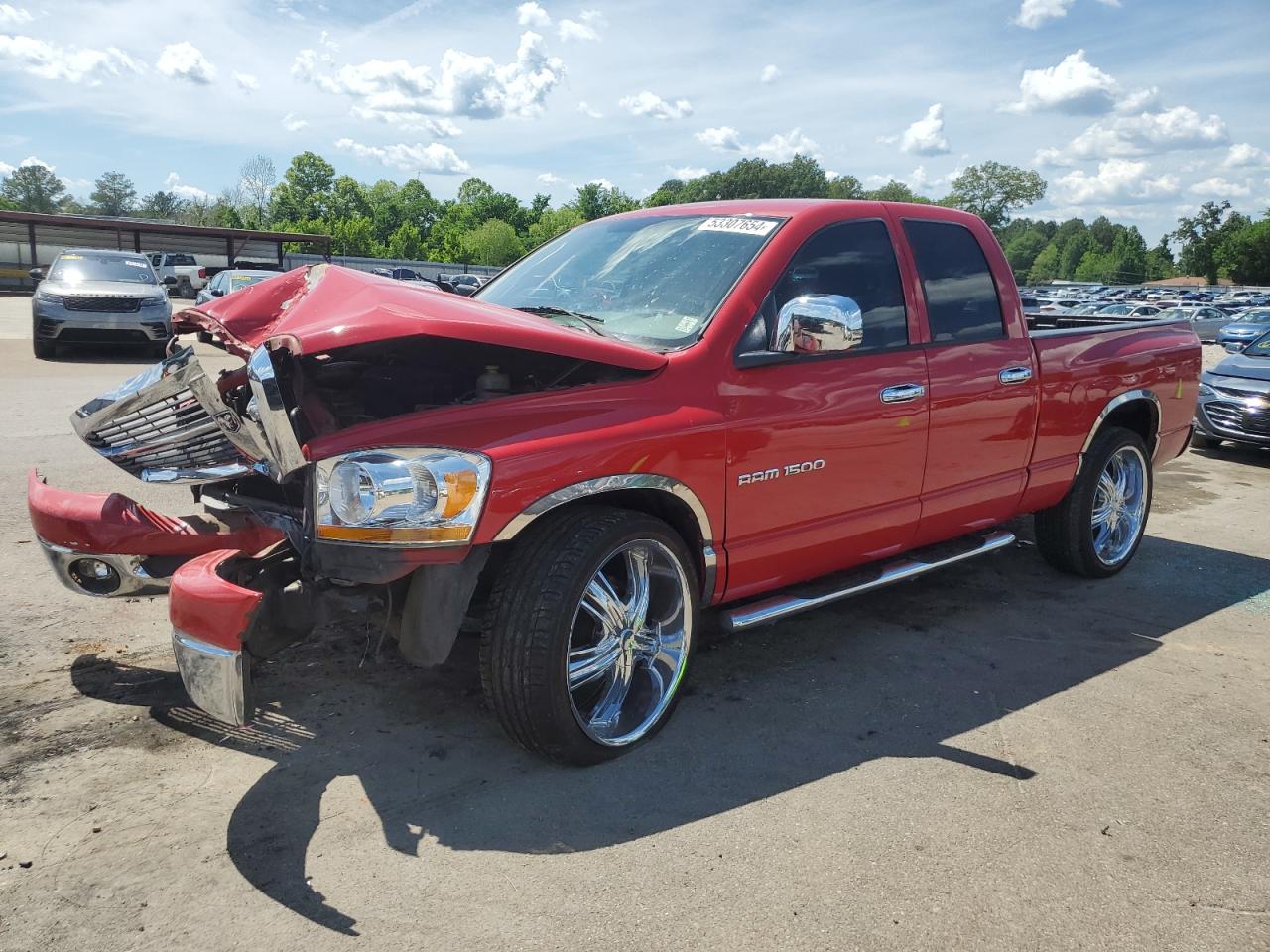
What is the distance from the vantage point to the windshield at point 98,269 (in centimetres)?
1495

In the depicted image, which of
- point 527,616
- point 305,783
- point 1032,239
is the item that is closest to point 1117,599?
point 527,616

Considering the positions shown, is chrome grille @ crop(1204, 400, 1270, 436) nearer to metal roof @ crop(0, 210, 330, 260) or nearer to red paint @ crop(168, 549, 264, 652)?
red paint @ crop(168, 549, 264, 652)

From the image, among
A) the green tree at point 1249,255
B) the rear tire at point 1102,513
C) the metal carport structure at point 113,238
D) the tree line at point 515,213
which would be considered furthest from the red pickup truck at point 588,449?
the green tree at point 1249,255

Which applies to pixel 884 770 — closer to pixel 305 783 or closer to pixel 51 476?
pixel 305 783

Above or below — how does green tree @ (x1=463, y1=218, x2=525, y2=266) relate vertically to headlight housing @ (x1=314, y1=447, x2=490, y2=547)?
above

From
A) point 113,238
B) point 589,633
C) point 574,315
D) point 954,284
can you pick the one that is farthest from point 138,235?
point 589,633

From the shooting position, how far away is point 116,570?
351 cm

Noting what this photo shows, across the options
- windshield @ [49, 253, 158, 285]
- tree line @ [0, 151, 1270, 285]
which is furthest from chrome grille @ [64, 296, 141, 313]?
tree line @ [0, 151, 1270, 285]

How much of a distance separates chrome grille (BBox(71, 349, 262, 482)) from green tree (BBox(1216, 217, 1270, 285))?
353ft

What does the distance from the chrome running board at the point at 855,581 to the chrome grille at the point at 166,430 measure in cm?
183

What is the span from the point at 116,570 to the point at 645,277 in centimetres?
230

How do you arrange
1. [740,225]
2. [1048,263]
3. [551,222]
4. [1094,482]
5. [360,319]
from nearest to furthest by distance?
1. [360,319]
2. [740,225]
3. [1094,482]
4. [551,222]
5. [1048,263]

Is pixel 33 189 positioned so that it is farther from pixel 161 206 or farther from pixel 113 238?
pixel 113 238

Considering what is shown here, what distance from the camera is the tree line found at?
88.7m
